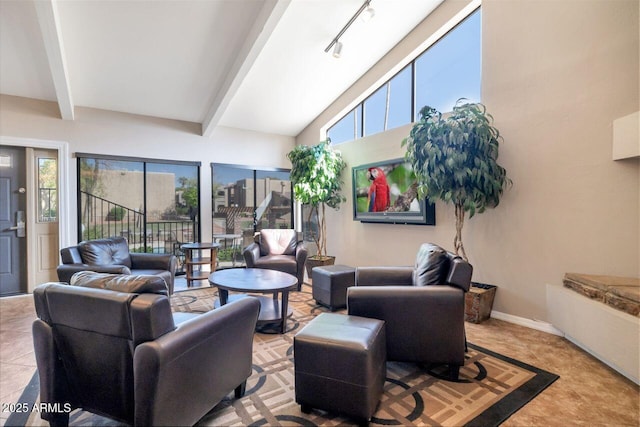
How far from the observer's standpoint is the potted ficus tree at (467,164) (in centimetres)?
313

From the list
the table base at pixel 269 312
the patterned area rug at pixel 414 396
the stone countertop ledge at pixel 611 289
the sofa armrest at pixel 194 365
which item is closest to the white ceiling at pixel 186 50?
the table base at pixel 269 312

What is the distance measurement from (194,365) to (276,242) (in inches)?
138

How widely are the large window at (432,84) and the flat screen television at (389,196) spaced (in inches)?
27.0

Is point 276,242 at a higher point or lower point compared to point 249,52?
lower

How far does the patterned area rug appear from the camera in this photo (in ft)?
5.59

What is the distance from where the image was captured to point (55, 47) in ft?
10.3

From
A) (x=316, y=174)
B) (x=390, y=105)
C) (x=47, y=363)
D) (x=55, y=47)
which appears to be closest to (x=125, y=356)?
(x=47, y=363)

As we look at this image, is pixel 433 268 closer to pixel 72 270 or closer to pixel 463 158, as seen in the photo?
pixel 463 158

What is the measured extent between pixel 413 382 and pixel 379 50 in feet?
14.2

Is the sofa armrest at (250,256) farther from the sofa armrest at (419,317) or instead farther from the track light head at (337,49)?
the track light head at (337,49)

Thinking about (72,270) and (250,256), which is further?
(250,256)

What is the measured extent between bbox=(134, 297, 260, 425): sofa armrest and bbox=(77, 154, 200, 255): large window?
4.20m

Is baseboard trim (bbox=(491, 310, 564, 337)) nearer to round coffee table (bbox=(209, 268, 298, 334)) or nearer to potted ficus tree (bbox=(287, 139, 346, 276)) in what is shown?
round coffee table (bbox=(209, 268, 298, 334))

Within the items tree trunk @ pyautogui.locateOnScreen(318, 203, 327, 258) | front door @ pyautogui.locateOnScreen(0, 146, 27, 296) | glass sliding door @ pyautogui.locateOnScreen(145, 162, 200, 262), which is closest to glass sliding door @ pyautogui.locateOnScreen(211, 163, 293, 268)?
glass sliding door @ pyautogui.locateOnScreen(145, 162, 200, 262)
